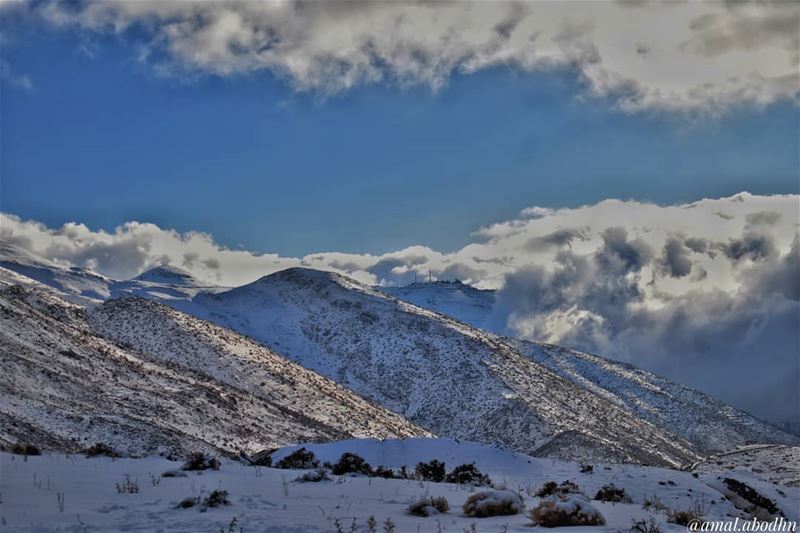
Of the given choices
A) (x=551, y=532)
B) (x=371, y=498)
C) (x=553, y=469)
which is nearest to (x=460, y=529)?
(x=551, y=532)

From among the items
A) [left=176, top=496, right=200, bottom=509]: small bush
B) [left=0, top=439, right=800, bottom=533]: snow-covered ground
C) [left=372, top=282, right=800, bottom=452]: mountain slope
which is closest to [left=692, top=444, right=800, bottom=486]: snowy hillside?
[left=0, top=439, right=800, bottom=533]: snow-covered ground

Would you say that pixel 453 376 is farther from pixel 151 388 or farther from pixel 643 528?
pixel 643 528

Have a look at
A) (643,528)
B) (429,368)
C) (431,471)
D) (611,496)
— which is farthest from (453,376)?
(643,528)

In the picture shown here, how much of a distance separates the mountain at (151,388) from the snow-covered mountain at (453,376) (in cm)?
488

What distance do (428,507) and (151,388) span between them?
56213mm

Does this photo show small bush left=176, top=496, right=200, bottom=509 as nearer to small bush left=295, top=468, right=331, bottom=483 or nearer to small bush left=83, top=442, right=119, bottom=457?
small bush left=295, top=468, right=331, bottom=483

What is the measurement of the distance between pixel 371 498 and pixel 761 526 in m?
7.40

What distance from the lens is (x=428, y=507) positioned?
13570 mm

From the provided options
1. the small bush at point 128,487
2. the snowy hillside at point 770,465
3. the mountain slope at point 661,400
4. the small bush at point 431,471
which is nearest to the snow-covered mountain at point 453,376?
the mountain slope at point 661,400

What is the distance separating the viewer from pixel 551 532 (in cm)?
1173

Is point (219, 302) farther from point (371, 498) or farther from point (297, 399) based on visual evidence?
point (371, 498)

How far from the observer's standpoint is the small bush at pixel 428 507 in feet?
44.3

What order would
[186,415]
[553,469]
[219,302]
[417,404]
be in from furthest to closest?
[219,302] < [417,404] < [186,415] < [553,469]

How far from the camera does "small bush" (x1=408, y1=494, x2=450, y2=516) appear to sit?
13.5 metres
